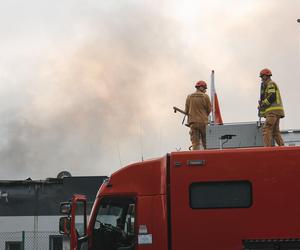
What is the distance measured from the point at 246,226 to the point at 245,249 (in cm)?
28

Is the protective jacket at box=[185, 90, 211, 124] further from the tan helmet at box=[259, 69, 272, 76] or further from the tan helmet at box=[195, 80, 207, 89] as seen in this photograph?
the tan helmet at box=[259, 69, 272, 76]

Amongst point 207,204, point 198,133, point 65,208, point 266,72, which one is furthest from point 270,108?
point 65,208

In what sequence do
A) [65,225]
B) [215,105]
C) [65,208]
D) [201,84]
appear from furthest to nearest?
[215,105], [201,84], [65,208], [65,225]

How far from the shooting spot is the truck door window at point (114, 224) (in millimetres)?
6816

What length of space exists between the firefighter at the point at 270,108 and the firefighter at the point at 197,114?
3.87 ft

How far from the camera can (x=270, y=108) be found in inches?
351

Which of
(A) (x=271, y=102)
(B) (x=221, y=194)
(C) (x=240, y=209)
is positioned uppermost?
(A) (x=271, y=102)

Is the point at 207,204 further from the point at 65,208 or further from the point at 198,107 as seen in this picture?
the point at 198,107

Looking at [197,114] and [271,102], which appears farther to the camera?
[197,114]

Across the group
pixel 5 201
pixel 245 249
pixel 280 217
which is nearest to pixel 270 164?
pixel 280 217

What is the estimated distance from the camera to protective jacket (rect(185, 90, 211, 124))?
32.4ft

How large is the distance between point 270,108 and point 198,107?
5.09 ft

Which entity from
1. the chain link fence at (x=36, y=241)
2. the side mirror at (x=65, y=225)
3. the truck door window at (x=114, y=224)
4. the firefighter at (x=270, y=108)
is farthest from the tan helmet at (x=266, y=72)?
the chain link fence at (x=36, y=241)

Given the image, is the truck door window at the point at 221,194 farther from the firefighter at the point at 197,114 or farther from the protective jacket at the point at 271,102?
the firefighter at the point at 197,114
